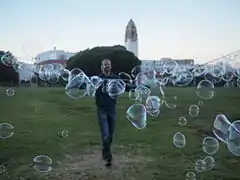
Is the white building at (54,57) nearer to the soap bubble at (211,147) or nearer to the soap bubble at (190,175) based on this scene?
the soap bubble at (211,147)

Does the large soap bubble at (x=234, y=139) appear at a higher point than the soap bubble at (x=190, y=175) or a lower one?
higher

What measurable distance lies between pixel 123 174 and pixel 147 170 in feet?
0.93

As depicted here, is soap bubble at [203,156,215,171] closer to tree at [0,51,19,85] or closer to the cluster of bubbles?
the cluster of bubbles

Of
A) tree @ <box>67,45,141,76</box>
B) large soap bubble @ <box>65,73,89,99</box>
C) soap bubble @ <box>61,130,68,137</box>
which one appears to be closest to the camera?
large soap bubble @ <box>65,73,89,99</box>

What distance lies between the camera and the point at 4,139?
224 inches

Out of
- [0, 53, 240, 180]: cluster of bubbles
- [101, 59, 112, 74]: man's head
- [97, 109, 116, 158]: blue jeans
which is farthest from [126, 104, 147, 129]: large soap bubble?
[101, 59, 112, 74]: man's head

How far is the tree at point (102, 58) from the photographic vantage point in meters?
8.56

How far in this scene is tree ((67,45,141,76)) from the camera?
8.56 metres

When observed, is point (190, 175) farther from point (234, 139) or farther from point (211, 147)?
point (211, 147)

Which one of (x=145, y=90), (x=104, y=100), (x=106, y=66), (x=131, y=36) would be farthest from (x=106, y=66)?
(x=131, y=36)

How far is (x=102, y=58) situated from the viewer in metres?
8.93

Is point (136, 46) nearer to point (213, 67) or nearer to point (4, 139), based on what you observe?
point (213, 67)

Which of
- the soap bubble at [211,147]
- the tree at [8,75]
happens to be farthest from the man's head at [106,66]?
the tree at [8,75]

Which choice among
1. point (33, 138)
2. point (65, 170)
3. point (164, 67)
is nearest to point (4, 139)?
point (33, 138)
